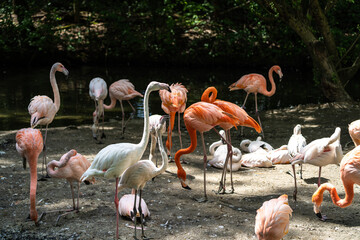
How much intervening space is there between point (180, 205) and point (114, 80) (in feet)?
33.4

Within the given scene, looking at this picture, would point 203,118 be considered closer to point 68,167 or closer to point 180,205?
point 180,205

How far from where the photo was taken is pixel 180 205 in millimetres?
4871

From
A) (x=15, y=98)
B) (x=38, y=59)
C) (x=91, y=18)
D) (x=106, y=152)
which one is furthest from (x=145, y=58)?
(x=106, y=152)

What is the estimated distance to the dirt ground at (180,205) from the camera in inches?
164

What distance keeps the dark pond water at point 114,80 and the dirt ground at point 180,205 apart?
3.12 m

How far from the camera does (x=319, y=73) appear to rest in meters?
10.2

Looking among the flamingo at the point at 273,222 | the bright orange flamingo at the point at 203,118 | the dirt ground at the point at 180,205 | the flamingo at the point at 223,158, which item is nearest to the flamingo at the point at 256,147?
the dirt ground at the point at 180,205

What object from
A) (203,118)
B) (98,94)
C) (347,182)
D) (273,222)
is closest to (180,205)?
(203,118)

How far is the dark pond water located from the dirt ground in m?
3.12

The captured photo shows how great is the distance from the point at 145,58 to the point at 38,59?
170 inches

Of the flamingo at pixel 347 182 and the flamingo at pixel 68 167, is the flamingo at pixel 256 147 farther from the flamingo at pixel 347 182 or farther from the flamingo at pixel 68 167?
the flamingo at pixel 68 167

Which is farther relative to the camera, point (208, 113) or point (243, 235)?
point (208, 113)

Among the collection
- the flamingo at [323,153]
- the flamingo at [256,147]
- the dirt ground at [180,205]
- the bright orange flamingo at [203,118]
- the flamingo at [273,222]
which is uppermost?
the bright orange flamingo at [203,118]

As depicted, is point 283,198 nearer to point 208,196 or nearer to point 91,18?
point 208,196
